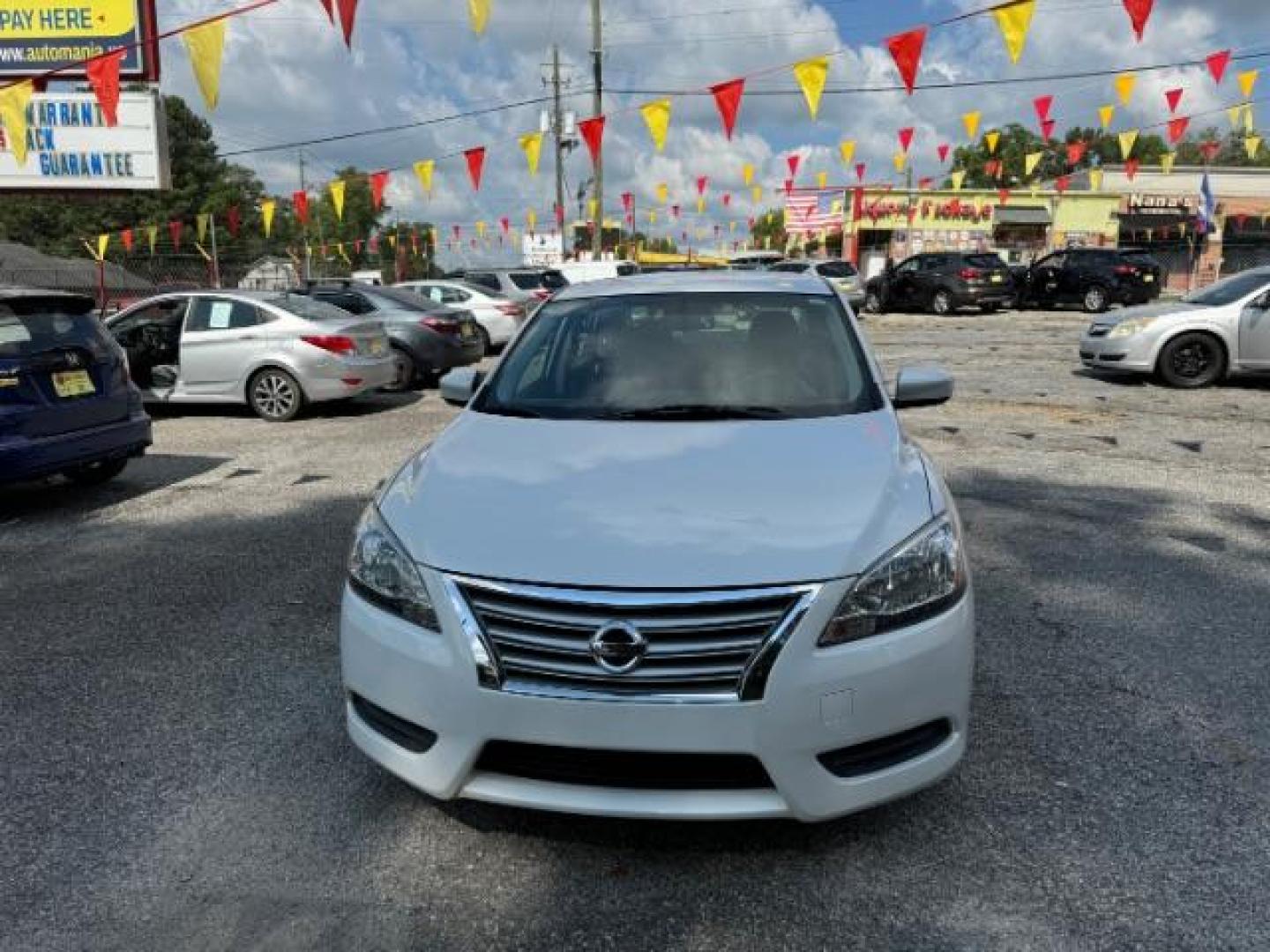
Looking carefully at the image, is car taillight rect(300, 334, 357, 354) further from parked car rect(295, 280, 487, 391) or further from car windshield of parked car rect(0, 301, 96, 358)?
car windshield of parked car rect(0, 301, 96, 358)

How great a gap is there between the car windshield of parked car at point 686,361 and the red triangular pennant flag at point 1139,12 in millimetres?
8532

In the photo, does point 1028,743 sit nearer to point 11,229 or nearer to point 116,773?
point 116,773

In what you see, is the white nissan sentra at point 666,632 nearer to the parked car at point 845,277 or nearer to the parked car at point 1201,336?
the parked car at point 1201,336

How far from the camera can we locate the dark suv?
23188 mm

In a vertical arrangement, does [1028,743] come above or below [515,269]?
below

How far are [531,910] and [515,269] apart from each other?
1876cm

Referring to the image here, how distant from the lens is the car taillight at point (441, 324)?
12.7 m

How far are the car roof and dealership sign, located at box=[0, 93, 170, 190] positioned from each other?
16.3m

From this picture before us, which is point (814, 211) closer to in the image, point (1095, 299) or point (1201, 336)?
point (1095, 299)

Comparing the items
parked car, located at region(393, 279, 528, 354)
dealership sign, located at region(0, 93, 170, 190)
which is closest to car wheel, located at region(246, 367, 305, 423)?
parked car, located at region(393, 279, 528, 354)

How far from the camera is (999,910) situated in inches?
95.7

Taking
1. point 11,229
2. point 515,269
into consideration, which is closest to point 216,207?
point 11,229

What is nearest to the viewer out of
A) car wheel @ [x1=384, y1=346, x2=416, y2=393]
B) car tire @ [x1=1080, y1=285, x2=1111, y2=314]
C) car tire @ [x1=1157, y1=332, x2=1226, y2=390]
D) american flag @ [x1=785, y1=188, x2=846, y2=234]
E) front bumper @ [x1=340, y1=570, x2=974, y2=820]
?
front bumper @ [x1=340, y1=570, x2=974, y2=820]

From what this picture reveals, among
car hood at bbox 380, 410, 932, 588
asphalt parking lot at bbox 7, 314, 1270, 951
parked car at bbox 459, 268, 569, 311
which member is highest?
parked car at bbox 459, 268, 569, 311
